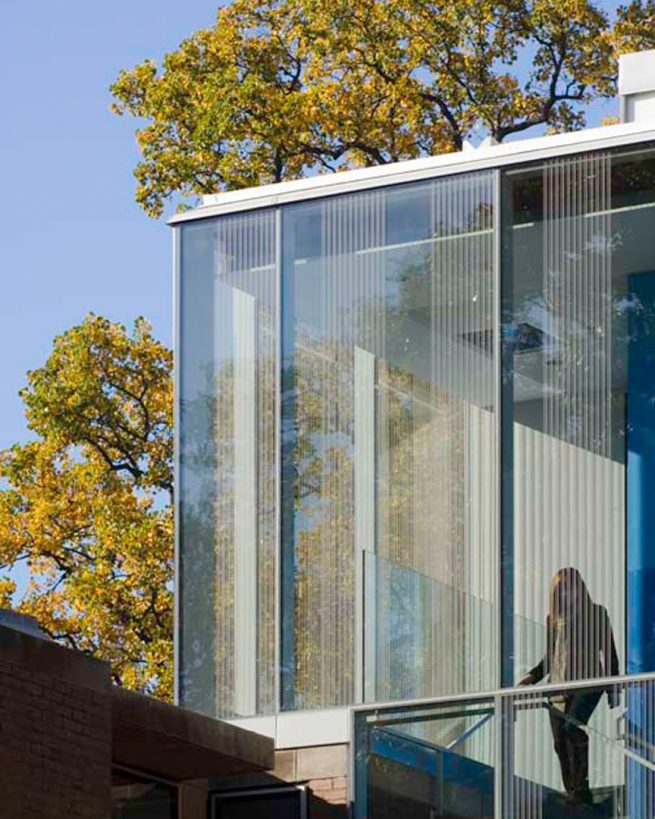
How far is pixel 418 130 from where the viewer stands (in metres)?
28.8

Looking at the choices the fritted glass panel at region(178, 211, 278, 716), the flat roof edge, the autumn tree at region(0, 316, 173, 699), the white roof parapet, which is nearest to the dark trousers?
the fritted glass panel at region(178, 211, 278, 716)

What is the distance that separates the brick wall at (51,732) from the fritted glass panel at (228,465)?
261 centimetres

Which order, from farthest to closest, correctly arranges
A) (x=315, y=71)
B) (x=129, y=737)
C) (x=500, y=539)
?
(x=315, y=71) < (x=500, y=539) < (x=129, y=737)

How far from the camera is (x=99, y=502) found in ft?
92.0

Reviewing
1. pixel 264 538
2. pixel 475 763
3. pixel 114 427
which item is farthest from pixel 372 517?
pixel 114 427

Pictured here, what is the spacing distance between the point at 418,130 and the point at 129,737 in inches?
622

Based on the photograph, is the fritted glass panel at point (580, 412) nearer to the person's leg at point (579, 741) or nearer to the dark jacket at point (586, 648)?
the dark jacket at point (586, 648)

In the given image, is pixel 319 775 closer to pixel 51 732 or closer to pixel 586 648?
pixel 586 648

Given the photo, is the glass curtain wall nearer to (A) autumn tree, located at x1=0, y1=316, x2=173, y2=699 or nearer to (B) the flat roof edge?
(B) the flat roof edge

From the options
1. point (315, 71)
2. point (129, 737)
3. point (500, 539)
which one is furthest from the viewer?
point (315, 71)

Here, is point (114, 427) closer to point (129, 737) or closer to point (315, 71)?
point (315, 71)

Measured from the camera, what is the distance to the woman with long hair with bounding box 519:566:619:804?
14.4 m

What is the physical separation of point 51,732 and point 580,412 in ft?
14.0

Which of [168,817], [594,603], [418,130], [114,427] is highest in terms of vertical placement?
[418,130]
